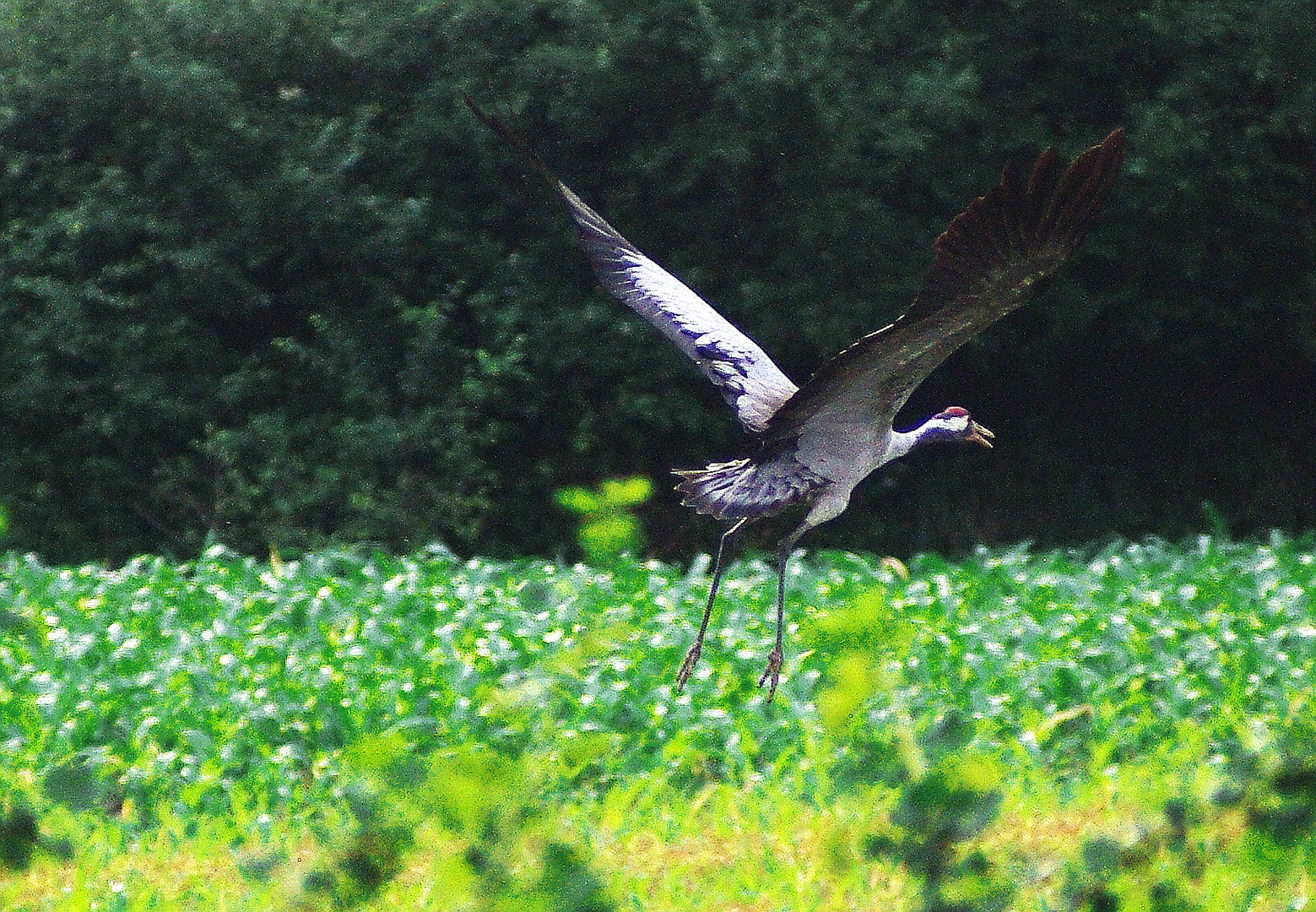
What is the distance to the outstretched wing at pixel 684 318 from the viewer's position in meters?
4.47

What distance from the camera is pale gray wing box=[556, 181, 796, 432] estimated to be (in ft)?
14.9

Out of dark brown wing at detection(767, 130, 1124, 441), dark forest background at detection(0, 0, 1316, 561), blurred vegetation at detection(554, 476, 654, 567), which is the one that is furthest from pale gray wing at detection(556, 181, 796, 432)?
A: dark forest background at detection(0, 0, 1316, 561)

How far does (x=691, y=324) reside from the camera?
4785 millimetres

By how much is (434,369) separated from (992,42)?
4.88 m

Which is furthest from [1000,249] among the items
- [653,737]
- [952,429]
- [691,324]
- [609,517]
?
[653,737]

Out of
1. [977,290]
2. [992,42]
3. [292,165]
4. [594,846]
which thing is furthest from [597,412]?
[977,290]

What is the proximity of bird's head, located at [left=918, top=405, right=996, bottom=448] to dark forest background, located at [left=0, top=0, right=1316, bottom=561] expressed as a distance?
7.75 meters

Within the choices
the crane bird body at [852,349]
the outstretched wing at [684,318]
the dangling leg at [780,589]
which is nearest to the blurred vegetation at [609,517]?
the crane bird body at [852,349]

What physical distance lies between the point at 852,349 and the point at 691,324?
134 cm

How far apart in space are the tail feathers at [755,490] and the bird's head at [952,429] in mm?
493

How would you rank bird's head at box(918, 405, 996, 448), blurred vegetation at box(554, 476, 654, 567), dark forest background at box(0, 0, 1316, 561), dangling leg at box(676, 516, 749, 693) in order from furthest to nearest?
dark forest background at box(0, 0, 1316, 561) < bird's head at box(918, 405, 996, 448) < dangling leg at box(676, 516, 749, 693) < blurred vegetation at box(554, 476, 654, 567)

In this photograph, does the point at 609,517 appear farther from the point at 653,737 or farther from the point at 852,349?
the point at 653,737

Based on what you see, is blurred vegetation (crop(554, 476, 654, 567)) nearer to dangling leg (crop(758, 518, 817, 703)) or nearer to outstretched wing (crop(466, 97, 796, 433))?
dangling leg (crop(758, 518, 817, 703))

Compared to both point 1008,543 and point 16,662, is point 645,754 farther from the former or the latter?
point 1008,543
